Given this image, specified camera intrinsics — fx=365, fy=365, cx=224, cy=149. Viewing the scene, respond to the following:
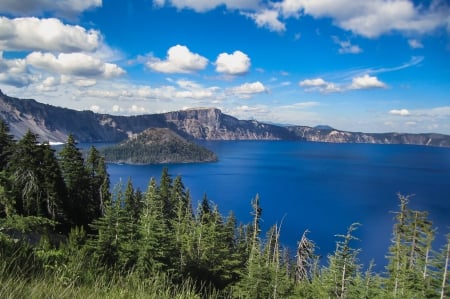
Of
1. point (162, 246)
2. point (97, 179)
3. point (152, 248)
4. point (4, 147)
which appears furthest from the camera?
point (97, 179)

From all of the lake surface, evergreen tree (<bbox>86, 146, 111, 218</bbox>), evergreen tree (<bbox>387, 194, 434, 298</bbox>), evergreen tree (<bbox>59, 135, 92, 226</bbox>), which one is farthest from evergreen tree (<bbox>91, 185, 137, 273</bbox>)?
the lake surface

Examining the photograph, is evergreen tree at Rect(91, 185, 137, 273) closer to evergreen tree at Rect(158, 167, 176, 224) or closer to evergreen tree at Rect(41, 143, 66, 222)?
evergreen tree at Rect(41, 143, 66, 222)

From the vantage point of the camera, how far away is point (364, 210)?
4791 inches

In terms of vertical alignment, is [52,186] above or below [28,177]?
below

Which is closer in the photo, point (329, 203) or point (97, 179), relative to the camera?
point (97, 179)

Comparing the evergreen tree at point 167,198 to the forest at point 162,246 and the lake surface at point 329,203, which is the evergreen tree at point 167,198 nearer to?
the forest at point 162,246

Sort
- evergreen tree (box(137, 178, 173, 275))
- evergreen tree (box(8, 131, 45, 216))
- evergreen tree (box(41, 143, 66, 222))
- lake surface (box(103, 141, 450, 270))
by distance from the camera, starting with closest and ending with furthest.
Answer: evergreen tree (box(137, 178, 173, 275)) → evergreen tree (box(8, 131, 45, 216)) → evergreen tree (box(41, 143, 66, 222)) → lake surface (box(103, 141, 450, 270))

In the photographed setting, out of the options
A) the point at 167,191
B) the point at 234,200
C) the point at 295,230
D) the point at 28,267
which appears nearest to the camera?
the point at 28,267

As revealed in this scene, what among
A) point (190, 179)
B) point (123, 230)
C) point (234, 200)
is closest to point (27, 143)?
point (123, 230)

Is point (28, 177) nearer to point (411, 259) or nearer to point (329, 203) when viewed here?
point (411, 259)

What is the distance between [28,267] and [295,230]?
99.4 m

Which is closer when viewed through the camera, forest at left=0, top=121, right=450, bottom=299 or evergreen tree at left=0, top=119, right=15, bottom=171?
forest at left=0, top=121, right=450, bottom=299

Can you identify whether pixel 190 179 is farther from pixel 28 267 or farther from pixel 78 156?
Result: pixel 28 267

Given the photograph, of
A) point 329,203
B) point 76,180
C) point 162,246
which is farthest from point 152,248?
point 329,203
